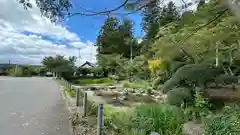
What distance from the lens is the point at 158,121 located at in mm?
6371

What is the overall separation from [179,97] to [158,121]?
5163 millimetres

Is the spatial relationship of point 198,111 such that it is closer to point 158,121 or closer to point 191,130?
point 191,130

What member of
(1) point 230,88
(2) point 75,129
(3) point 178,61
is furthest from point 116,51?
(2) point 75,129

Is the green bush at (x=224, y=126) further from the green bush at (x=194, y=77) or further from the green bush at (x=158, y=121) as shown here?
the green bush at (x=194, y=77)

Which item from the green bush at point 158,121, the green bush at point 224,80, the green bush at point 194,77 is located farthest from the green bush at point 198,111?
the green bush at point 224,80

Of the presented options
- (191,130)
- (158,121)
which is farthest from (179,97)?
(158,121)

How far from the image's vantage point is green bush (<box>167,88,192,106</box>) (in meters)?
11.2

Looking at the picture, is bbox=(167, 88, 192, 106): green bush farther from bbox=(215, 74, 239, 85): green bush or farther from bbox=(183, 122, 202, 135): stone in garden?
bbox=(183, 122, 202, 135): stone in garden

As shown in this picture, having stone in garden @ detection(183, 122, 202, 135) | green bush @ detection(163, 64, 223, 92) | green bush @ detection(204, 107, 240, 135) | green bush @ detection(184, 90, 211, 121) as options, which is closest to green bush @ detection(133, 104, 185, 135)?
stone in garden @ detection(183, 122, 202, 135)

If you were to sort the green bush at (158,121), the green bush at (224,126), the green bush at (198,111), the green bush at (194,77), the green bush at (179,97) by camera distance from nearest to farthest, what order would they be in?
the green bush at (224,126)
the green bush at (158,121)
the green bush at (198,111)
the green bush at (179,97)
the green bush at (194,77)

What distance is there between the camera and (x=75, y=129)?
6.88 m

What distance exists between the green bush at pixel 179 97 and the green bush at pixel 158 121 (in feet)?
13.8

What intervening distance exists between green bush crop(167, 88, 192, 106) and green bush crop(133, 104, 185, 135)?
4210mm

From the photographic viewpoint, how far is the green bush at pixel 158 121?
615cm
